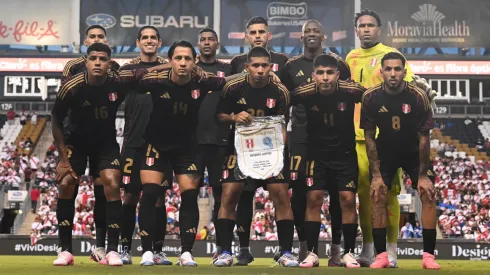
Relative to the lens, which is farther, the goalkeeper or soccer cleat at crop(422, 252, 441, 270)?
the goalkeeper

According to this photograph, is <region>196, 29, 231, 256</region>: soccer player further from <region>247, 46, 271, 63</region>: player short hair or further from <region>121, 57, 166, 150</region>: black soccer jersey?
<region>247, 46, 271, 63</region>: player short hair

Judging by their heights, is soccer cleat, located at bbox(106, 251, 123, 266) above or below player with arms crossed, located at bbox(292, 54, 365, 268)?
below

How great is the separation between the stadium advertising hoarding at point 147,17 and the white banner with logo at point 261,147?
28.1 meters

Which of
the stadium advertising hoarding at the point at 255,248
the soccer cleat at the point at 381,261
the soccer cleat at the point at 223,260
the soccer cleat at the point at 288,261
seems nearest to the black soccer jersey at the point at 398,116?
the soccer cleat at the point at 381,261

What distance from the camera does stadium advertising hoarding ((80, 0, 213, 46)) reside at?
37875mm

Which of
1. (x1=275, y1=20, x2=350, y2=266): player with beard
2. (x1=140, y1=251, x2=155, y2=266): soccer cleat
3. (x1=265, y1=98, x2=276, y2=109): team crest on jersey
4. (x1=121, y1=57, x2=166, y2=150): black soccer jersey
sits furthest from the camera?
(x1=121, y1=57, x2=166, y2=150): black soccer jersey

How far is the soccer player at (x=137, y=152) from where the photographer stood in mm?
10812

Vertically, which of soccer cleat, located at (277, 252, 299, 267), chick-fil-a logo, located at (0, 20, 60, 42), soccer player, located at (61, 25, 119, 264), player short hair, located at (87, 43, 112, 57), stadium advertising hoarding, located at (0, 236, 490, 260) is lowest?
stadium advertising hoarding, located at (0, 236, 490, 260)

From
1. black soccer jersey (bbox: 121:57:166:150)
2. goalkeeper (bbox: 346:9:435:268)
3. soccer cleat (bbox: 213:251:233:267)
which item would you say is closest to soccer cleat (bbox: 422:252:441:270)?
goalkeeper (bbox: 346:9:435:268)

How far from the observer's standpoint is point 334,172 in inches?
407

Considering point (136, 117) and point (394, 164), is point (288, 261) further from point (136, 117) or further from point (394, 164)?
point (136, 117)

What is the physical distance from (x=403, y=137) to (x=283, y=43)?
92.5 feet

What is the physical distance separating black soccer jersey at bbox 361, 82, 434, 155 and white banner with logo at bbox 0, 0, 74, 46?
98.7 feet

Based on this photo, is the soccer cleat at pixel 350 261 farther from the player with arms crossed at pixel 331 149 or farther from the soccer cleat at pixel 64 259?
the soccer cleat at pixel 64 259
